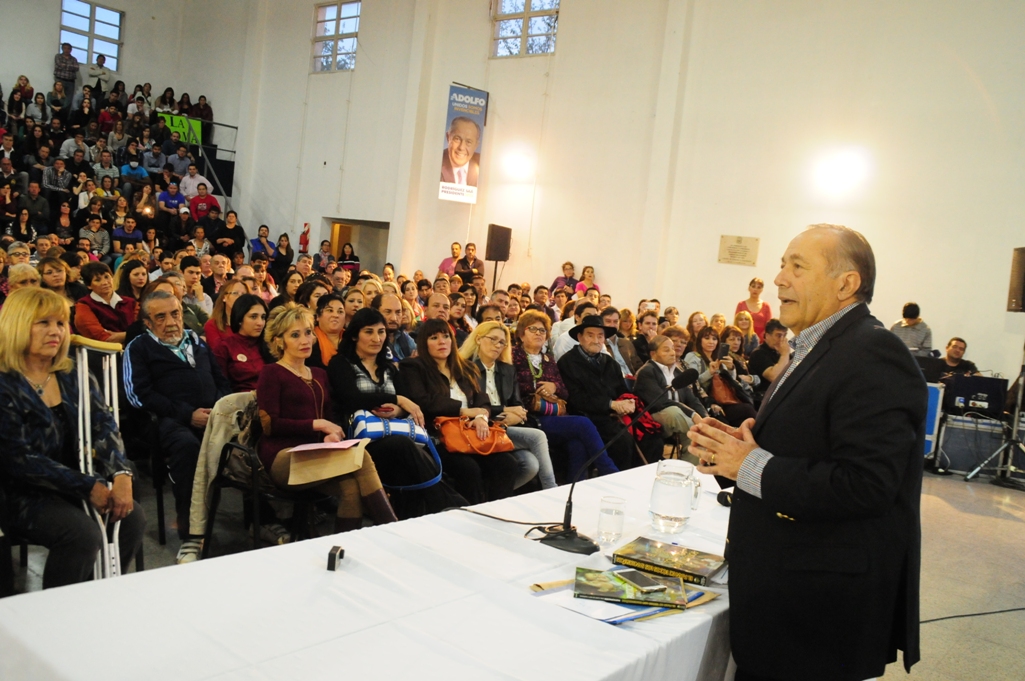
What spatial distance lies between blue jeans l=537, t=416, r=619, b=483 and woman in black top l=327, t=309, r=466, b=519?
1104 millimetres

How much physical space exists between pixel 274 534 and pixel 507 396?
1605 millimetres

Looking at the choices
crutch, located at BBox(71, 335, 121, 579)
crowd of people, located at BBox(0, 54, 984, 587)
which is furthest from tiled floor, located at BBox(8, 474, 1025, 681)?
crowd of people, located at BBox(0, 54, 984, 587)

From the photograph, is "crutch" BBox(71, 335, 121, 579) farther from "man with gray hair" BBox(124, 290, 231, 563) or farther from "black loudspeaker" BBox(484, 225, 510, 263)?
"black loudspeaker" BBox(484, 225, 510, 263)

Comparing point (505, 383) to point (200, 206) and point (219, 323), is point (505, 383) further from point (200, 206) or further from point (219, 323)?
point (200, 206)

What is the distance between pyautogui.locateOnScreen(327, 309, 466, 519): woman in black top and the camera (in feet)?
12.0

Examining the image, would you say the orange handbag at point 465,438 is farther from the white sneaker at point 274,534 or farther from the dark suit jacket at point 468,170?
the dark suit jacket at point 468,170

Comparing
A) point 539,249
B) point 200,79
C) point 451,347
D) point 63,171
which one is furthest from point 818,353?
point 200,79

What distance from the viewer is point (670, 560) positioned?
80.7 inches

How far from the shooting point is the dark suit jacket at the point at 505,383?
4715mm

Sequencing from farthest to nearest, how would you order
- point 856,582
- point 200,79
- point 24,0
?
point 200,79
point 24,0
point 856,582

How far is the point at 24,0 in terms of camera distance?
49.0ft

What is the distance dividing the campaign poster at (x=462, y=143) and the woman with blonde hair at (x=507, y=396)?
8.01m

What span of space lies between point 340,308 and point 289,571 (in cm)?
298

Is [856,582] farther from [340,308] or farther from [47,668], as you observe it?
[340,308]
